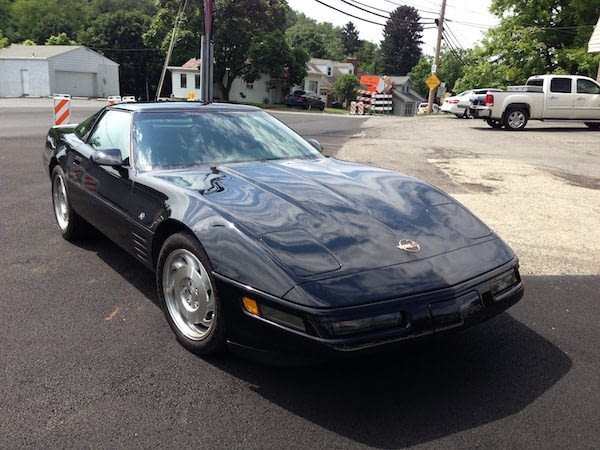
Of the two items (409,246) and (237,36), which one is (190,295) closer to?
(409,246)

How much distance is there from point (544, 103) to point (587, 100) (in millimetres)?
1737

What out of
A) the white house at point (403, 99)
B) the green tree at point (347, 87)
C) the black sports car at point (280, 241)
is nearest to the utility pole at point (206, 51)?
the black sports car at point (280, 241)

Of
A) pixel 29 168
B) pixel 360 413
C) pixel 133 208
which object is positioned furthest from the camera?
pixel 29 168

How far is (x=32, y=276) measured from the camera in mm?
4246

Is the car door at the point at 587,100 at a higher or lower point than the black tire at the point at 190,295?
higher

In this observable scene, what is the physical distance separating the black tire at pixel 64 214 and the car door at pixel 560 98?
58.9 ft

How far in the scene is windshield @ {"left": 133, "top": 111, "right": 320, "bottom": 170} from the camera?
384 cm

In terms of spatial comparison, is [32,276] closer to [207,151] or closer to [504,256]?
[207,151]

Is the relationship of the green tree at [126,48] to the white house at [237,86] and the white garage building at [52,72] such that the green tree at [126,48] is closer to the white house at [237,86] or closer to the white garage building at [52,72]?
the white garage building at [52,72]

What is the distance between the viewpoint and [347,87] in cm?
6575

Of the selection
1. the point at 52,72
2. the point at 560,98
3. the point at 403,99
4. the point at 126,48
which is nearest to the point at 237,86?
the point at 52,72

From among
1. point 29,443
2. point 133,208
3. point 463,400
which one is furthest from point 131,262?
point 463,400

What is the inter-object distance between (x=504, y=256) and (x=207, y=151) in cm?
220

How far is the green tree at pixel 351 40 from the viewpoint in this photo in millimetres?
134750
